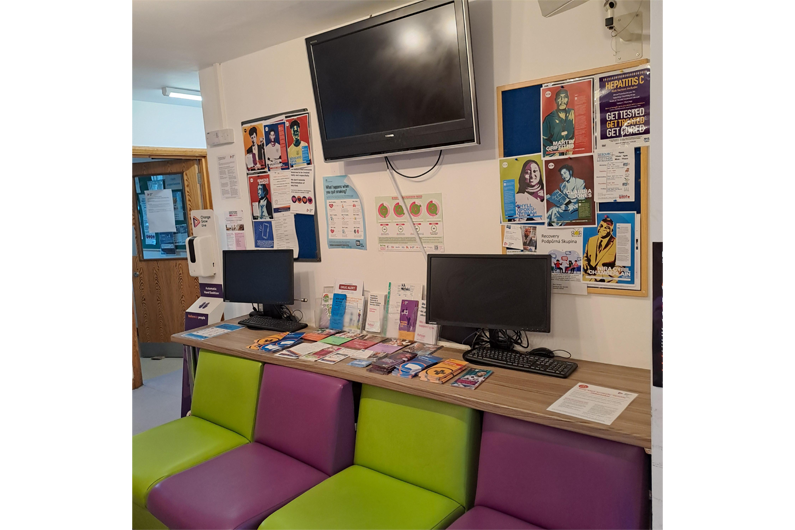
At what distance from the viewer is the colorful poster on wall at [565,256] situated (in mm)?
2119

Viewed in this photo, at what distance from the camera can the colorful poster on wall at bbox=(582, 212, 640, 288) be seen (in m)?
1.98

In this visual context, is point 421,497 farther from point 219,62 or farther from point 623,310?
point 219,62

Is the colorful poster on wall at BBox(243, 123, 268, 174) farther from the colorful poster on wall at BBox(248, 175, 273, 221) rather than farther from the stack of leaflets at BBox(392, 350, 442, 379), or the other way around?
the stack of leaflets at BBox(392, 350, 442, 379)

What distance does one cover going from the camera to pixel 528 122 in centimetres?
218

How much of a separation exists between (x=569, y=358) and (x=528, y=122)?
1069 mm

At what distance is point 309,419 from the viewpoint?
221 cm

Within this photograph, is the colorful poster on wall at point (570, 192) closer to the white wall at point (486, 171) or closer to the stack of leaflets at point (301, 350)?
the white wall at point (486, 171)

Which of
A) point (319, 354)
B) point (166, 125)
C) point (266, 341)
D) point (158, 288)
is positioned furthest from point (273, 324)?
point (166, 125)

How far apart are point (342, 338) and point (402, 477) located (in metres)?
0.91

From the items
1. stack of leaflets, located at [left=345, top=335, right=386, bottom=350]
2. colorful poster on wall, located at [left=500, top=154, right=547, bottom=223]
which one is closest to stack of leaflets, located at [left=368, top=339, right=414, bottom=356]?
stack of leaflets, located at [left=345, top=335, right=386, bottom=350]

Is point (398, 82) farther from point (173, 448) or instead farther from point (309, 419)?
point (173, 448)

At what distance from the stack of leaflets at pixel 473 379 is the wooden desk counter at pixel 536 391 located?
0.02 meters
